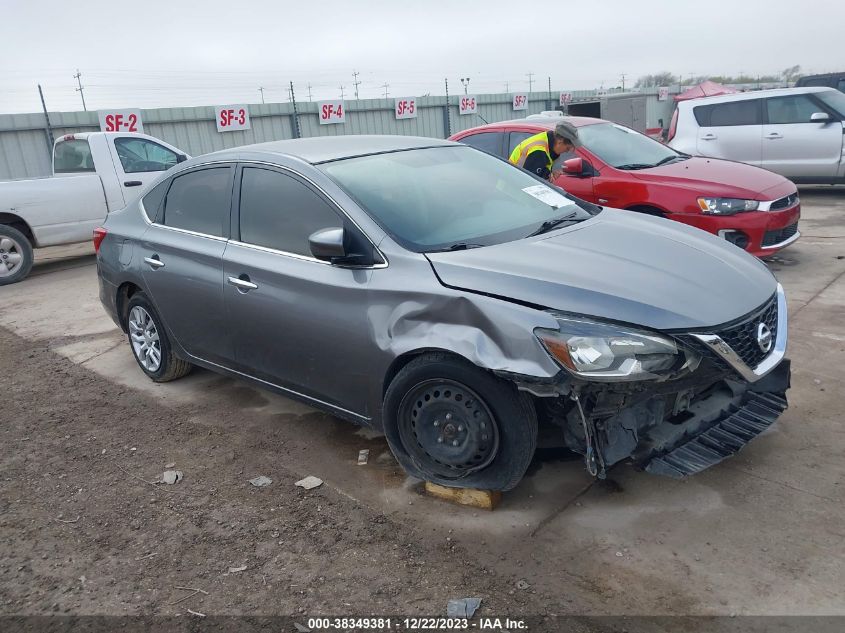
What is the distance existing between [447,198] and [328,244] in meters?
0.82

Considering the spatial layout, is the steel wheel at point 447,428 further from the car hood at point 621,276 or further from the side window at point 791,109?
the side window at point 791,109

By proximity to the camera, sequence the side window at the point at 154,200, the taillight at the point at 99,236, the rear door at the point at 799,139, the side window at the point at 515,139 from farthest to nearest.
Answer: the rear door at the point at 799,139
the side window at the point at 515,139
the taillight at the point at 99,236
the side window at the point at 154,200

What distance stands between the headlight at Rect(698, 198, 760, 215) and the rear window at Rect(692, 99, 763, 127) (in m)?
5.14

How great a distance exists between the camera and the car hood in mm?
2848

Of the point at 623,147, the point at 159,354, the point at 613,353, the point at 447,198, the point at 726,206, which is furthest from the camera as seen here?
the point at 623,147

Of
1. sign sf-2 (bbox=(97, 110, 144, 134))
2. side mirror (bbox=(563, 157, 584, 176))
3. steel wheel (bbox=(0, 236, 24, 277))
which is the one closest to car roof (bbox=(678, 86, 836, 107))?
side mirror (bbox=(563, 157, 584, 176))

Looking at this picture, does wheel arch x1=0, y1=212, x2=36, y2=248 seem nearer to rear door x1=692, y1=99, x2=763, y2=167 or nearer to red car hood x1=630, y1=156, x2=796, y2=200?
red car hood x1=630, y1=156, x2=796, y2=200

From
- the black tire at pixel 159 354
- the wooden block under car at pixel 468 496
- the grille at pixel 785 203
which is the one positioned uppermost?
the grille at pixel 785 203

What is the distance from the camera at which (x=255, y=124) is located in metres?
18.3

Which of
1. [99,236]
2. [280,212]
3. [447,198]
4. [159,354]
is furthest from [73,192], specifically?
[447,198]

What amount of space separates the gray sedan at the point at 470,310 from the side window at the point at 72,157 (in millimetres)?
6669

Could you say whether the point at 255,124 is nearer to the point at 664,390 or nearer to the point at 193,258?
the point at 193,258

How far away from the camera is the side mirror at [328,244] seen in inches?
129

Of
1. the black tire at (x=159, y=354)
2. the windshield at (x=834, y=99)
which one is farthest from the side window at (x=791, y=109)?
the black tire at (x=159, y=354)
